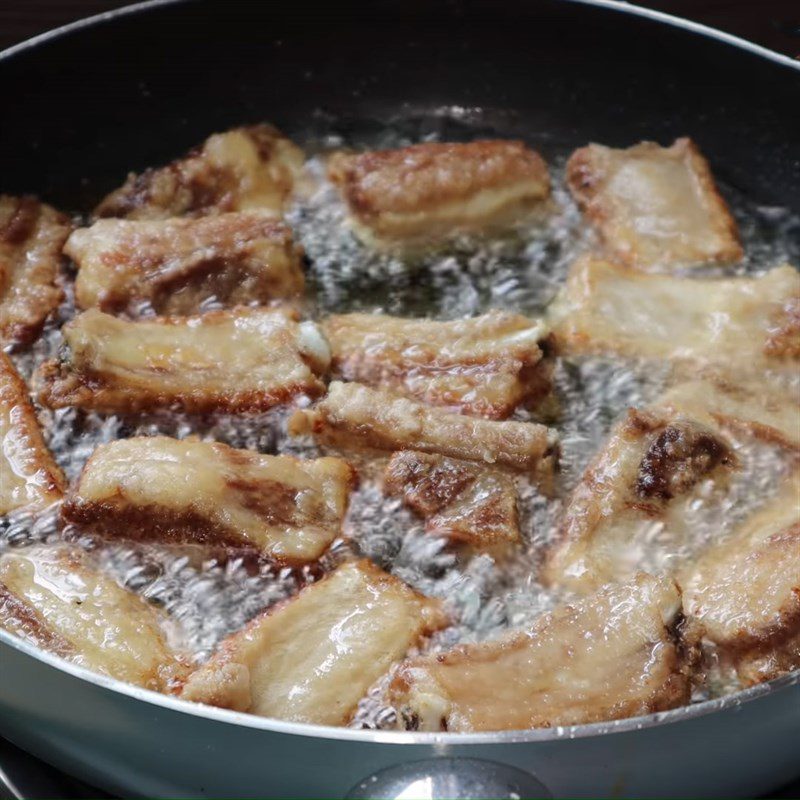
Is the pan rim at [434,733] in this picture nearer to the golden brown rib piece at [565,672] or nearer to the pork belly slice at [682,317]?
the golden brown rib piece at [565,672]

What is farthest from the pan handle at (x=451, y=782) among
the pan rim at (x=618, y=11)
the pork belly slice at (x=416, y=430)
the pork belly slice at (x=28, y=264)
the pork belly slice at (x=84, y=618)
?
the pan rim at (x=618, y=11)

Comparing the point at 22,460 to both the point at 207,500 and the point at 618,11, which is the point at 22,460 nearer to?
the point at 207,500

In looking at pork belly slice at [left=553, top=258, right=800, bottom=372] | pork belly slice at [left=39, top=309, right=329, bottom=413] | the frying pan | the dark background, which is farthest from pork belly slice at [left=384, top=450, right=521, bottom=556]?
the dark background

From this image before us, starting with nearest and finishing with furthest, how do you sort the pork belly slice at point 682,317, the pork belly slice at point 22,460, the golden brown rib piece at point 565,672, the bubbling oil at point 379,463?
1. the golden brown rib piece at point 565,672
2. the bubbling oil at point 379,463
3. the pork belly slice at point 22,460
4. the pork belly slice at point 682,317

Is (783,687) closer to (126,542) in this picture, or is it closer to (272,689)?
(272,689)

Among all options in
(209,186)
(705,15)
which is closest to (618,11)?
(705,15)

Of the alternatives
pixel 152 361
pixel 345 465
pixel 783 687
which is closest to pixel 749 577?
pixel 783 687
